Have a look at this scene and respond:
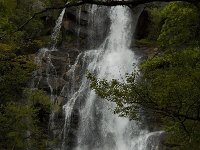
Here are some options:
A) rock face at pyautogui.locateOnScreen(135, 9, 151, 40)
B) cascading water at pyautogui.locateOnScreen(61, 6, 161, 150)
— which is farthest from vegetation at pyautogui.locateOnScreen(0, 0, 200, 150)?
cascading water at pyautogui.locateOnScreen(61, 6, 161, 150)

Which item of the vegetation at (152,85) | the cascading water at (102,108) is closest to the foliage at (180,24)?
the vegetation at (152,85)

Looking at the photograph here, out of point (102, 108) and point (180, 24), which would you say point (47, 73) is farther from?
point (180, 24)

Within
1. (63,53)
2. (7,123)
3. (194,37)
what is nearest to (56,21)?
(63,53)

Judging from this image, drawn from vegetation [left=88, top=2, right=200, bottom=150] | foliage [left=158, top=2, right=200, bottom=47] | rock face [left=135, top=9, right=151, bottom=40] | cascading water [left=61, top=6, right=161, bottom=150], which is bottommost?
cascading water [left=61, top=6, right=161, bottom=150]

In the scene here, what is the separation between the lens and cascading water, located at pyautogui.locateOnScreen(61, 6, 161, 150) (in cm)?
2919

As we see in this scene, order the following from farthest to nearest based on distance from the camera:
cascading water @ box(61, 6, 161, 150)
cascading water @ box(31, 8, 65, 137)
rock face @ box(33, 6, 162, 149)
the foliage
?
cascading water @ box(31, 8, 65, 137) → rock face @ box(33, 6, 162, 149) → cascading water @ box(61, 6, 161, 150) → the foliage

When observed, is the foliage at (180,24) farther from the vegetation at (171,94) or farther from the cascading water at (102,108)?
the cascading water at (102,108)

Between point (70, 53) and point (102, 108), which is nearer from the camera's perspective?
point (102, 108)

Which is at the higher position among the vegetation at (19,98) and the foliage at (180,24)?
the foliage at (180,24)

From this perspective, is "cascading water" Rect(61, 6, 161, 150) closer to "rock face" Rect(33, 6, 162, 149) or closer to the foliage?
"rock face" Rect(33, 6, 162, 149)

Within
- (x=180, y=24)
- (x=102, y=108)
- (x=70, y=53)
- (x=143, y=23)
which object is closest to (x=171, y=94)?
(x=180, y=24)

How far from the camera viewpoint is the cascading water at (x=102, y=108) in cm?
2919

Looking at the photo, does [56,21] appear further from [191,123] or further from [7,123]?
[191,123]

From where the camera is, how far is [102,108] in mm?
31750
